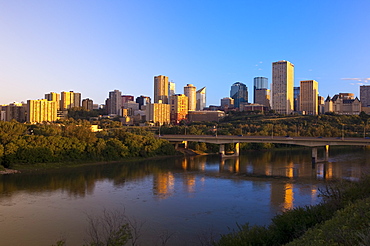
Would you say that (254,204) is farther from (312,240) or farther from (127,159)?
(127,159)

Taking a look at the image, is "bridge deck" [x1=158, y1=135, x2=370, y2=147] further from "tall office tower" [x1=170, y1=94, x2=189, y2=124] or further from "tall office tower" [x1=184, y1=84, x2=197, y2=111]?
"tall office tower" [x1=184, y1=84, x2=197, y2=111]

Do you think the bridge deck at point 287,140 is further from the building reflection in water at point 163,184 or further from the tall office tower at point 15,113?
the tall office tower at point 15,113

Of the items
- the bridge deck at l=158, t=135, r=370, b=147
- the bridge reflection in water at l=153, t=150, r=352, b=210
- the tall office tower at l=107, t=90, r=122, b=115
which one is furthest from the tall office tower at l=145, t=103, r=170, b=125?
the bridge reflection in water at l=153, t=150, r=352, b=210

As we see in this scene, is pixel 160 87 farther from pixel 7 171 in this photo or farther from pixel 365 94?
pixel 7 171

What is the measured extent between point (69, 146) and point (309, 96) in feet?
415

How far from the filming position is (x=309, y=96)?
489 ft

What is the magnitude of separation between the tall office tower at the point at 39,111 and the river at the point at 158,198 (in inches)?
2444

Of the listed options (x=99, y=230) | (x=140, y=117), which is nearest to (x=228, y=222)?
(x=99, y=230)

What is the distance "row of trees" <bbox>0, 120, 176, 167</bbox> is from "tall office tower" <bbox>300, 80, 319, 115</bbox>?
359ft

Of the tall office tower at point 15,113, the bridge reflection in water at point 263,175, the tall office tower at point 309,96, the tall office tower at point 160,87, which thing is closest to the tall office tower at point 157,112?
the tall office tower at point 15,113

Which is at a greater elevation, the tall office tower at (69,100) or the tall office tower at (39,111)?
the tall office tower at (69,100)

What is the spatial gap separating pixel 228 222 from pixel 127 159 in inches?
1136

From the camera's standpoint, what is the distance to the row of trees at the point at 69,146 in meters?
37.8

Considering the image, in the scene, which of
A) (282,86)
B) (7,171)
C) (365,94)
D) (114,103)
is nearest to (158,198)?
(7,171)
